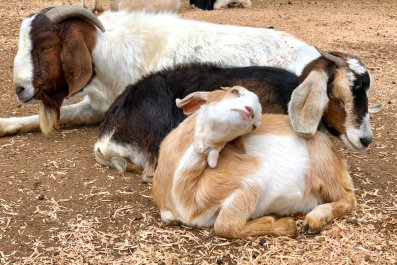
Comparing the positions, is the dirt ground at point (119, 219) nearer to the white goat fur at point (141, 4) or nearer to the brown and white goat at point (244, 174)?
the brown and white goat at point (244, 174)

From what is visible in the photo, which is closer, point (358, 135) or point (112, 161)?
point (358, 135)

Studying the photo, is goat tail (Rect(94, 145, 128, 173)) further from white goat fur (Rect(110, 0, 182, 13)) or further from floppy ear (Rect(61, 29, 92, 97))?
white goat fur (Rect(110, 0, 182, 13))

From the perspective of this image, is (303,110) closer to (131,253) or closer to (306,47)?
(131,253)

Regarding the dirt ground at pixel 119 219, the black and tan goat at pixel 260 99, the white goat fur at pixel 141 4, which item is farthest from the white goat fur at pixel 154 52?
the white goat fur at pixel 141 4

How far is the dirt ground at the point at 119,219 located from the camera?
2.92 metres

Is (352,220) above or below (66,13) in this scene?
below

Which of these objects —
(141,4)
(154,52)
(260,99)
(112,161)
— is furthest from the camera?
(141,4)

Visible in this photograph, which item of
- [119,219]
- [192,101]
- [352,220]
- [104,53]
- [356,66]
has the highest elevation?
[356,66]

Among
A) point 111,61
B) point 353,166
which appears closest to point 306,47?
point 353,166

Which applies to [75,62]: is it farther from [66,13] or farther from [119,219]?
[119,219]

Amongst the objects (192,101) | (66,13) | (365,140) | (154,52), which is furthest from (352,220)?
(66,13)

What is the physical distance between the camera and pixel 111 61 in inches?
182

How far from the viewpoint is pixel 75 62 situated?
443 centimetres

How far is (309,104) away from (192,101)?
2.05 ft
